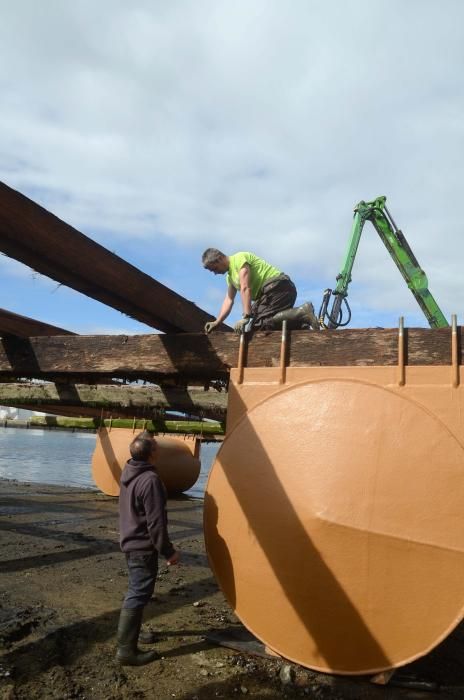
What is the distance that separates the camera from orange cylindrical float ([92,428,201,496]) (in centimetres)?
1495

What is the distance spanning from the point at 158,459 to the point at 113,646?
35.5ft

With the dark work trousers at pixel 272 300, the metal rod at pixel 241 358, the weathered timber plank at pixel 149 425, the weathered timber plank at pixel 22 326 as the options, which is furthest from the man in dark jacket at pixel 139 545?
the weathered timber plank at pixel 149 425

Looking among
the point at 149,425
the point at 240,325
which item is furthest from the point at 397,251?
the point at 240,325

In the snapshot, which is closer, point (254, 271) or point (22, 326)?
point (254, 271)

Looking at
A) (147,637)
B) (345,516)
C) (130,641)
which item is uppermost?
(345,516)

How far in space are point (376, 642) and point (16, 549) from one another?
6113mm

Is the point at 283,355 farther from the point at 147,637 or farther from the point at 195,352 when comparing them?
the point at 147,637

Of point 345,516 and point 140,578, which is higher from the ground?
point 345,516

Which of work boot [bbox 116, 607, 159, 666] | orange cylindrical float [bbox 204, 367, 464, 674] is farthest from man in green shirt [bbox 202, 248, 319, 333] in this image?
work boot [bbox 116, 607, 159, 666]

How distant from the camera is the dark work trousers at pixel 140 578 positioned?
13.9ft

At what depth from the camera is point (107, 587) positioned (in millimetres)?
6152

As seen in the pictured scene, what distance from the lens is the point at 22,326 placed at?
5.34 metres

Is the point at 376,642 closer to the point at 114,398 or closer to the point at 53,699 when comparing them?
the point at 53,699

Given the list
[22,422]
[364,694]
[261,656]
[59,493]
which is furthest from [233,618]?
[22,422]
